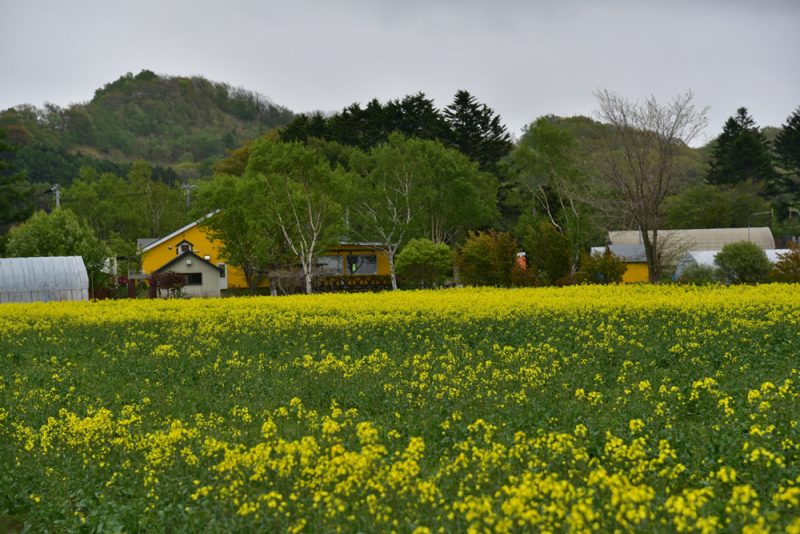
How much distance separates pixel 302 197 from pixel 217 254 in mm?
15787

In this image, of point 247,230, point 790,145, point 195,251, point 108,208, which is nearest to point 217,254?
point 195,251

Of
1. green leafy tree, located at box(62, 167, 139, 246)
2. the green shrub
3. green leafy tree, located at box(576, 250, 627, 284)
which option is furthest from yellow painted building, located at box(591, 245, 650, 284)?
green leafy tree, located at box(62, 167, 139, 246)

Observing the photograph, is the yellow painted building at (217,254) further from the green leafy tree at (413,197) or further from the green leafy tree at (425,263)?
the green leafy tree at (425,263)

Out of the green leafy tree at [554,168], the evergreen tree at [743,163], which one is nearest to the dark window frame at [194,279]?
the green leafy tree at [554,168]

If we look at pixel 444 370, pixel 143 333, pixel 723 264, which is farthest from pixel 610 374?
pixel 723 264

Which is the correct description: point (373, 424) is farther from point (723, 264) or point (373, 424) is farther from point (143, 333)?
point (723, 264)

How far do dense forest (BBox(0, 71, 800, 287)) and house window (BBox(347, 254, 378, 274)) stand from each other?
278 cm

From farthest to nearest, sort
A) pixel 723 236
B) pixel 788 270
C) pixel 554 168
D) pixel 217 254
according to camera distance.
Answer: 1. pixel 723 236
2. pixel 554 168
3. pixel 217 254
4. pixel 788 270

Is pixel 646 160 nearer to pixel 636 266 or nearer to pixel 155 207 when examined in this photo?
pixel 636 266

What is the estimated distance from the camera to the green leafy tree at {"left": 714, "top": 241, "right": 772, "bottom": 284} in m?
36.6

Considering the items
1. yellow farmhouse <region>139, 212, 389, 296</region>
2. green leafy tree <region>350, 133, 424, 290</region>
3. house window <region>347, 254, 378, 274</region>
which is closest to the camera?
green leafy tree <region>350, 133, 424, 290</region>

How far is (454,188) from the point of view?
203 ft

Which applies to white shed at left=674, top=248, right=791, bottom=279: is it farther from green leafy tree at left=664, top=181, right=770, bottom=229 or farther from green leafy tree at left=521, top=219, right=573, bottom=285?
green leafy tree at left=664, top=181, right=770, bottom=229

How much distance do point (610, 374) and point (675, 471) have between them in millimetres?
6349
